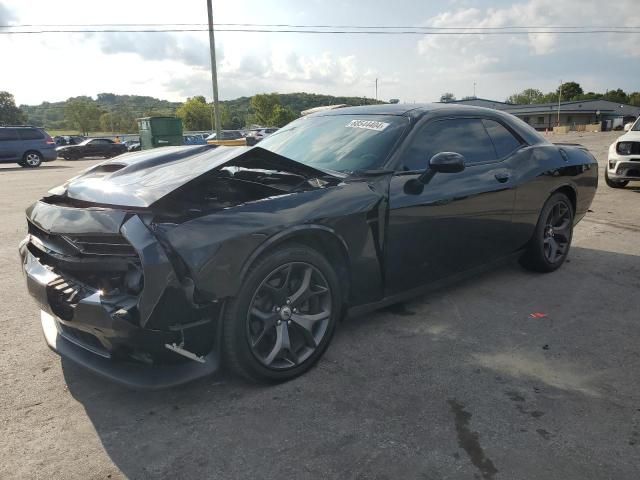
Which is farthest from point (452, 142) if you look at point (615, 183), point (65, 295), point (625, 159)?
point (615, 183)

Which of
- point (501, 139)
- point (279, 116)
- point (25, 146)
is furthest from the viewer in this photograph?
point (279, 116)

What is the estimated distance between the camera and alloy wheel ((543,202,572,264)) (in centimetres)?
470

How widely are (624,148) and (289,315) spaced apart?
31.0ft

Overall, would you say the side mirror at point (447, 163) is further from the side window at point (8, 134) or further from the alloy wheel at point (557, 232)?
the side window at point (8, 134)

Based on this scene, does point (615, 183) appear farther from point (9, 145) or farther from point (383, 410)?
point (9, 145)

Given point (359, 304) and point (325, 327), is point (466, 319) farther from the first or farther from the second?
point (325, 327)

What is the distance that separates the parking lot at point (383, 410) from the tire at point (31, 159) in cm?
1955

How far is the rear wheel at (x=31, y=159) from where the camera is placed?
2031 centimetres

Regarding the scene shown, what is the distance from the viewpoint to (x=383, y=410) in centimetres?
251

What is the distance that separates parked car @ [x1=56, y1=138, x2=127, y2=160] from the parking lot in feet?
92.3

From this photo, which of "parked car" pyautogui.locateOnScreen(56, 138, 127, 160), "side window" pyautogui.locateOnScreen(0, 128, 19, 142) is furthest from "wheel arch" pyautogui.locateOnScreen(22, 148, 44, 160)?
"parked car" pyautogui.locateOnScreen(56, 138, 127, 160)

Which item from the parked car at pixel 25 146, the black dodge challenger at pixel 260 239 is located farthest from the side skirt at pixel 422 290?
the parked car at pixel 25 146

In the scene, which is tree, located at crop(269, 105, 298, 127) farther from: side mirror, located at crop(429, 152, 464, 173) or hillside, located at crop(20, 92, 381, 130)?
side mirror, located at crop(429, 152, 464, 173)

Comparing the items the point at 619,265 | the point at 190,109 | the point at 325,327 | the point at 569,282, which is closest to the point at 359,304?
the point at 325,327
